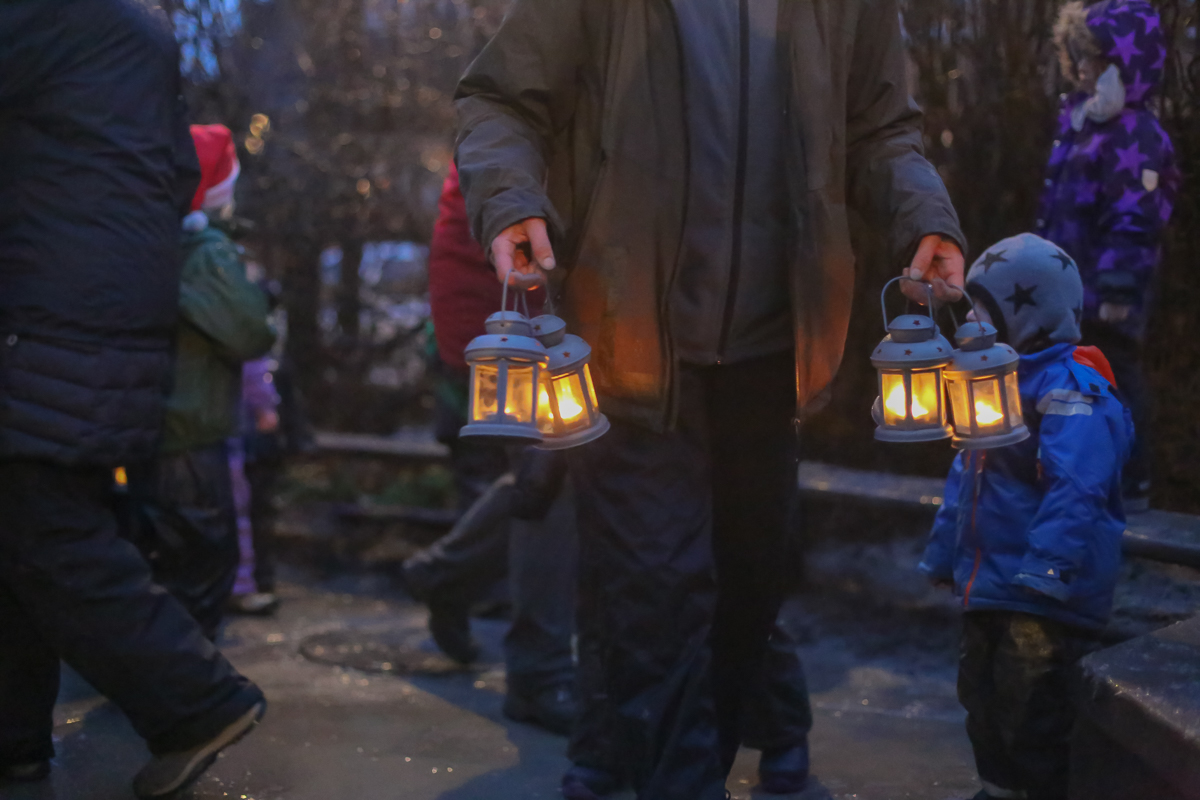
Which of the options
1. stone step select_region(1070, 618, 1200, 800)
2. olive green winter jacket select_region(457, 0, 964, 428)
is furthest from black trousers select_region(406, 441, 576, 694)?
stone step select_region(1070, 618, 1200, 800)

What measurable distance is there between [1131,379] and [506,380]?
2.94 m

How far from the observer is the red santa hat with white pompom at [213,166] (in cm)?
439

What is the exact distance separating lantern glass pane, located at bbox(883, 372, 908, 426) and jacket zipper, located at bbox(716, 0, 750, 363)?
0.34 m

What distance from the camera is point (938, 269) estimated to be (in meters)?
2.59

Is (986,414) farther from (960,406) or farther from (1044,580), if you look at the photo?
(1044,580)

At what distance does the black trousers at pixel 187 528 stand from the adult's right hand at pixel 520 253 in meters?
2.20

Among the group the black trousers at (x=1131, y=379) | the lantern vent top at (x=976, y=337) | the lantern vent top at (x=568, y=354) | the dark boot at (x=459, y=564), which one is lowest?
the dark boot at (x=459, y=564)

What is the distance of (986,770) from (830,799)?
1.25ft

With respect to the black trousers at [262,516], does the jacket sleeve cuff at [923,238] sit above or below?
above

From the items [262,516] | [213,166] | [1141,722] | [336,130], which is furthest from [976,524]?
A: [336,130]

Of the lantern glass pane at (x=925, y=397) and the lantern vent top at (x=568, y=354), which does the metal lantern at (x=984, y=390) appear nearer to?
the lantern glass pane at (x=925, y=397)

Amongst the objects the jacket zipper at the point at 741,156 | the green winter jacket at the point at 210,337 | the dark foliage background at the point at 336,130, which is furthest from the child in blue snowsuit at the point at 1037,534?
the dark foliage background at the point at 336,130

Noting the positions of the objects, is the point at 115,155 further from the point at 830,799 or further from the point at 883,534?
the point at 883,534

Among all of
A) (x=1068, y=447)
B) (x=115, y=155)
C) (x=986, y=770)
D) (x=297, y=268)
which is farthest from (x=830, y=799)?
(x=297, y=268)
